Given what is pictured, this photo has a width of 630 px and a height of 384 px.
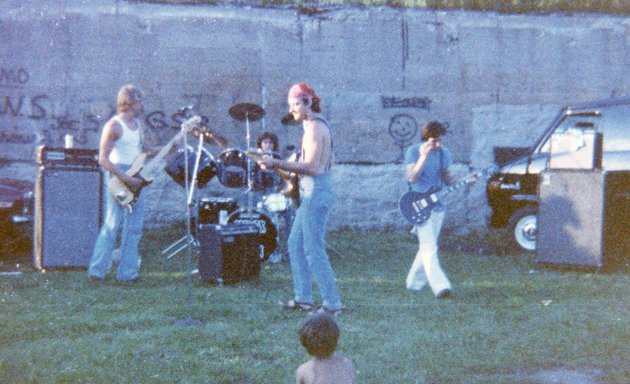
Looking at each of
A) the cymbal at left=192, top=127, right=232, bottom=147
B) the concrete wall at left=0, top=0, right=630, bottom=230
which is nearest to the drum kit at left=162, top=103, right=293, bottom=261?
the cymbal at left=192, top=127, right=232, bottom=147

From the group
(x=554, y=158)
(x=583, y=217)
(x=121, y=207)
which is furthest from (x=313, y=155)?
(x=554, y=158)

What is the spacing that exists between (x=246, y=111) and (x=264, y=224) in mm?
1720

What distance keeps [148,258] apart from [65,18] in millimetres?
4399

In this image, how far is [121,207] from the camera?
9789 millimetres

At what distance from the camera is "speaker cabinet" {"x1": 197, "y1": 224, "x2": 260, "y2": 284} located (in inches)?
388

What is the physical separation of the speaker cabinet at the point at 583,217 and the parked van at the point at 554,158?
38cm

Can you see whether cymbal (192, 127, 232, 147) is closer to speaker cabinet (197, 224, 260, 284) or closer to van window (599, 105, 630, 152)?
speaker cabinet (197, 224, 260, 284)

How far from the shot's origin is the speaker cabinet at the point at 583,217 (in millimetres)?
10758

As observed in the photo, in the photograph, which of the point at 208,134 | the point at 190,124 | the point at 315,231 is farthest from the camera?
the point at 208,134

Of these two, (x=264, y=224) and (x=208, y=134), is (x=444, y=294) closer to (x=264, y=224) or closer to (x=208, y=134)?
(x=208, y=134)

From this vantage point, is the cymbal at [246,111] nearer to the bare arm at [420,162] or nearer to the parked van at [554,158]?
the parked van at [554,158]

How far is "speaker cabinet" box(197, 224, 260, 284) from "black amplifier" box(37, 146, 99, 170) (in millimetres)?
1566

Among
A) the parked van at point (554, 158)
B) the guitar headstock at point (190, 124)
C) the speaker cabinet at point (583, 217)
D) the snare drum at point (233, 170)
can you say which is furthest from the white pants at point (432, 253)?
the snare drum at point (233, 170)

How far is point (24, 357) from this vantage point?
647cm
